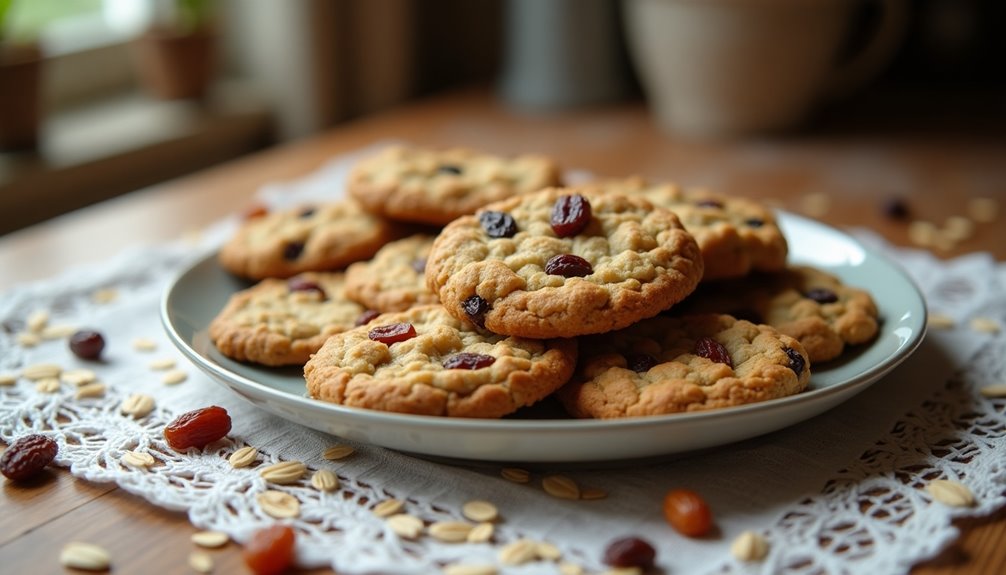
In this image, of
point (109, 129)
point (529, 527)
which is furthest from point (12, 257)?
point (529, 527)

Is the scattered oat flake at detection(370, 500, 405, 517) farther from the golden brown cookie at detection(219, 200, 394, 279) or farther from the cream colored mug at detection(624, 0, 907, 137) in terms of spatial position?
the cream colored mug at detection(624, 0, 907, 137)

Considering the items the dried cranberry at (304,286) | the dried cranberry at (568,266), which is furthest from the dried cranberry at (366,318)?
the dried cranberry at (568,266)

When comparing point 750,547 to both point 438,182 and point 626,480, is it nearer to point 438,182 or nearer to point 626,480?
point 626,480

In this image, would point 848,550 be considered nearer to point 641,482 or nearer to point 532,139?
point 641,482

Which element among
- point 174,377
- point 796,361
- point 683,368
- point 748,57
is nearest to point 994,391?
point 796,361

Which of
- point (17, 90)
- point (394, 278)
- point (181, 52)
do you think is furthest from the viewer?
point (181, 52)

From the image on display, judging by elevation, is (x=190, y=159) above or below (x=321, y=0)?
below
